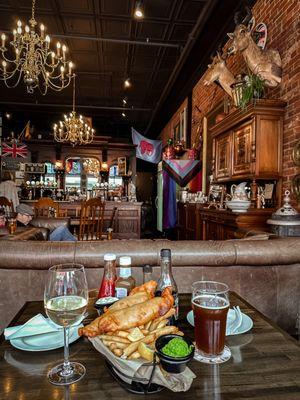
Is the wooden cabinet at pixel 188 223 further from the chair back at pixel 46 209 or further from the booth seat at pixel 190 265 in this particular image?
the booth seat at pixel 190 265

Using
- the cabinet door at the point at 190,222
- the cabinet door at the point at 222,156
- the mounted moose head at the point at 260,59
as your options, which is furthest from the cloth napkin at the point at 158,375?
the cabinet door at the point at 190,222

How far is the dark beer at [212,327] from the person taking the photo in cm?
84

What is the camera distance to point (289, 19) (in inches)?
127

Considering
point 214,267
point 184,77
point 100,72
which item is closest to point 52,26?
Answer: point 100,72

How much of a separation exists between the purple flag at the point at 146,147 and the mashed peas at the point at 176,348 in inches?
364

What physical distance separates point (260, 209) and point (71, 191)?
8.05 m

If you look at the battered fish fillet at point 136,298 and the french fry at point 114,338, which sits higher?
the battered fish fillet at point 136,298

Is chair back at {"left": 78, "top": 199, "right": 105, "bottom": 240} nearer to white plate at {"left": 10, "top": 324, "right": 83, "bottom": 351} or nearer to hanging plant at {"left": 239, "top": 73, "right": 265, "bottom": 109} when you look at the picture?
hanging plant at {"left": 239, "top": 73, "right": 265, "bottom": 109}

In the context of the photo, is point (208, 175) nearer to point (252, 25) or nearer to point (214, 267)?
point (252, 25)

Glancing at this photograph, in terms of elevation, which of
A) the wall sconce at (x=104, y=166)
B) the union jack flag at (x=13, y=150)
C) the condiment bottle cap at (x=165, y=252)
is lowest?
the condiment bottle cap at (x=165, y=252)

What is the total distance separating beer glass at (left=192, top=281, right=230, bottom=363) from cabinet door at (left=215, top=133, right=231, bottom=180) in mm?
3441

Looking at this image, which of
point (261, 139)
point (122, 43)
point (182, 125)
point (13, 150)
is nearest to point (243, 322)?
point (261, 139)

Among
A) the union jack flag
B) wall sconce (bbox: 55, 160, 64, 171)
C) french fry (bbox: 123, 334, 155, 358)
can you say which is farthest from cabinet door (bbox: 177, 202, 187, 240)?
the union jack flag

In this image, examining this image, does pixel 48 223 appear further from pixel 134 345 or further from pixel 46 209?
pixel 134 345
